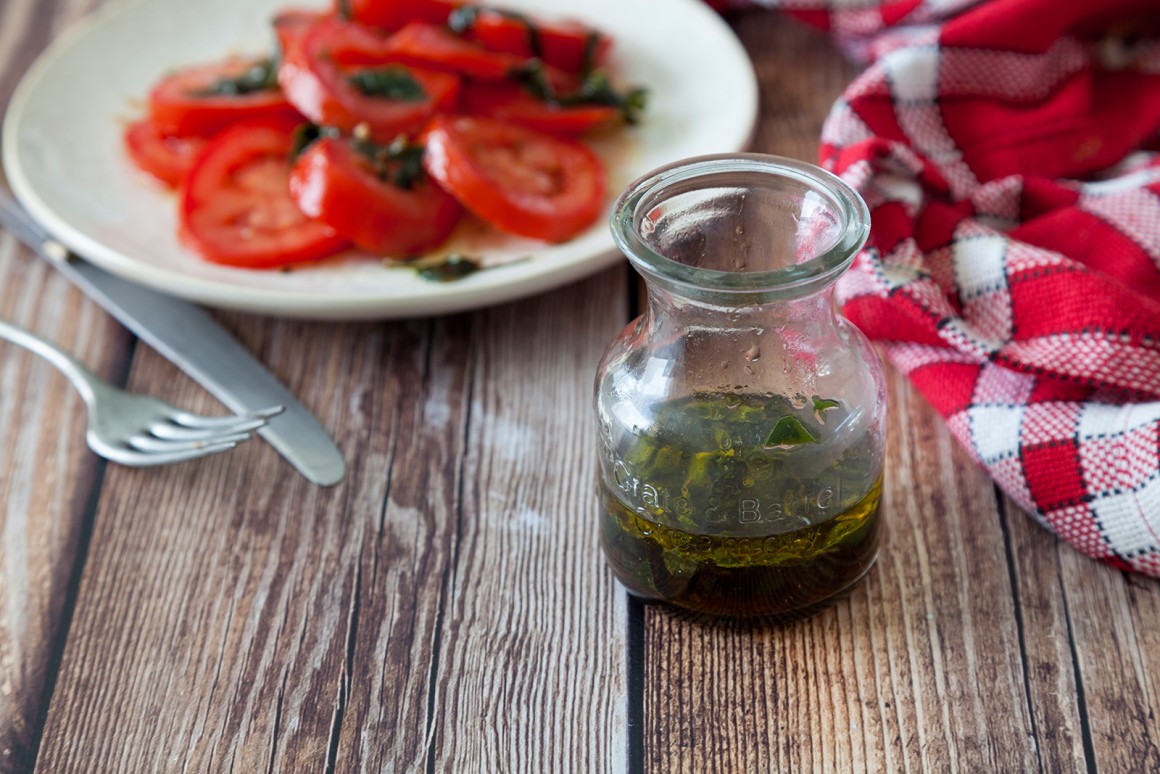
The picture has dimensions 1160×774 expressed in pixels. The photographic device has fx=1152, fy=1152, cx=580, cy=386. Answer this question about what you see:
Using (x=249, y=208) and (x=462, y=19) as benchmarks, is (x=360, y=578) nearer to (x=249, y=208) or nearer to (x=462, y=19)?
(x=249, y=208)

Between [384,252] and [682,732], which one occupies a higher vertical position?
[384,252]

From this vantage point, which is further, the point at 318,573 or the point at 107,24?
the point at 107,24

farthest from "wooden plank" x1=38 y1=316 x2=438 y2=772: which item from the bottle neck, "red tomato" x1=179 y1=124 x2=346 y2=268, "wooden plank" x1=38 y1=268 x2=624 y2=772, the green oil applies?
the bottle neck

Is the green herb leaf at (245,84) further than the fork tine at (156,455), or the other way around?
the green herb leaf at (245,84)

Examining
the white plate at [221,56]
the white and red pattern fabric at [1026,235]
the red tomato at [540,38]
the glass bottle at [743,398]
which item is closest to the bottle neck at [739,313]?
the glass bottle at [743,398]

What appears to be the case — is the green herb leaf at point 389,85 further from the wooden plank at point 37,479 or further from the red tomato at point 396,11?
the wooden plank at point 37,479

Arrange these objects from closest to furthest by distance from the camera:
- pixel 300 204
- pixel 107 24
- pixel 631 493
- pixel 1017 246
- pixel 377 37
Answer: pixel 631 493, pixel 1017 246, pixel 300 204, pixel 377 37, pixel 107 24

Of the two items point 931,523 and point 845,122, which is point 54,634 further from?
point 845,122

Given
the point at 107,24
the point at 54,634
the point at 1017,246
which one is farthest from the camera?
the point at 107,24

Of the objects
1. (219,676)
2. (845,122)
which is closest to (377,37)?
(845,122)
